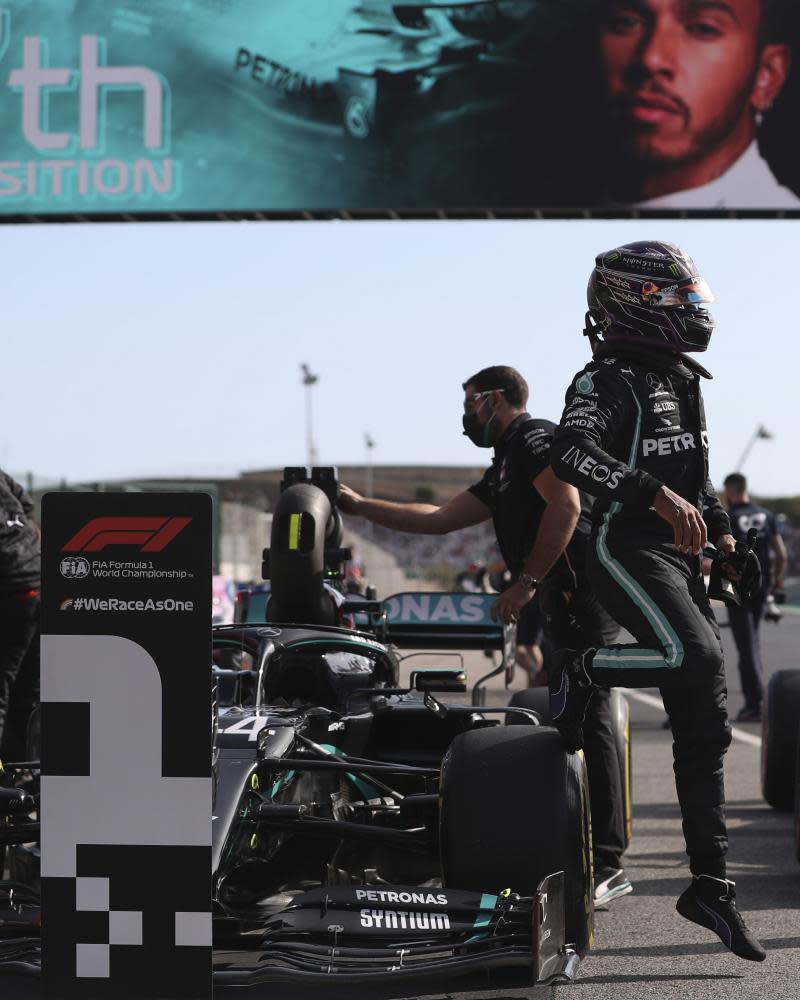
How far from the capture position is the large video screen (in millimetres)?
14180

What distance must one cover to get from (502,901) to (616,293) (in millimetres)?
1669

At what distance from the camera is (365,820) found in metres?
4.70

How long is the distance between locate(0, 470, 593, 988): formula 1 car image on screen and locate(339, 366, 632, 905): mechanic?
341 millimetres

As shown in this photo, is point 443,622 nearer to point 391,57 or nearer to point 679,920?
point 679,920

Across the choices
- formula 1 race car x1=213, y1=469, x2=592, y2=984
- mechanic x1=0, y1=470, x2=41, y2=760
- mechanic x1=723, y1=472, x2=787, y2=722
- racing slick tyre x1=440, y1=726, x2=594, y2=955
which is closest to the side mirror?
formula 1 race car x1=213, y1=469, x2=592, y2=984

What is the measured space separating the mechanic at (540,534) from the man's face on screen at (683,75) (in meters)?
9.02

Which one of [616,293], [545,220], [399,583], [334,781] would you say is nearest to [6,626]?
[334,781]

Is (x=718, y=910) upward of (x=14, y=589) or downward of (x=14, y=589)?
downward

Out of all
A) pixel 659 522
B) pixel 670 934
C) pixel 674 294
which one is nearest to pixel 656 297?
pixel 674 294

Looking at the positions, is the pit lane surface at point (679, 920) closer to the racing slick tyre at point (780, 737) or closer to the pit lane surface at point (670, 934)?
the pit lane surface at point (670, 934)

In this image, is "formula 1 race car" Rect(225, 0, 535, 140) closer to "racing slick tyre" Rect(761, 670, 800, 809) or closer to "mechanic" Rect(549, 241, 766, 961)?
"racing slick tyre" Rect(761, 670, 800, 809)

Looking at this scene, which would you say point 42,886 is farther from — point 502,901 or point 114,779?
point 502,901

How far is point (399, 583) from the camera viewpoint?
130ft

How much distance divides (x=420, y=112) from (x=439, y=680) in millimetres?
10175
